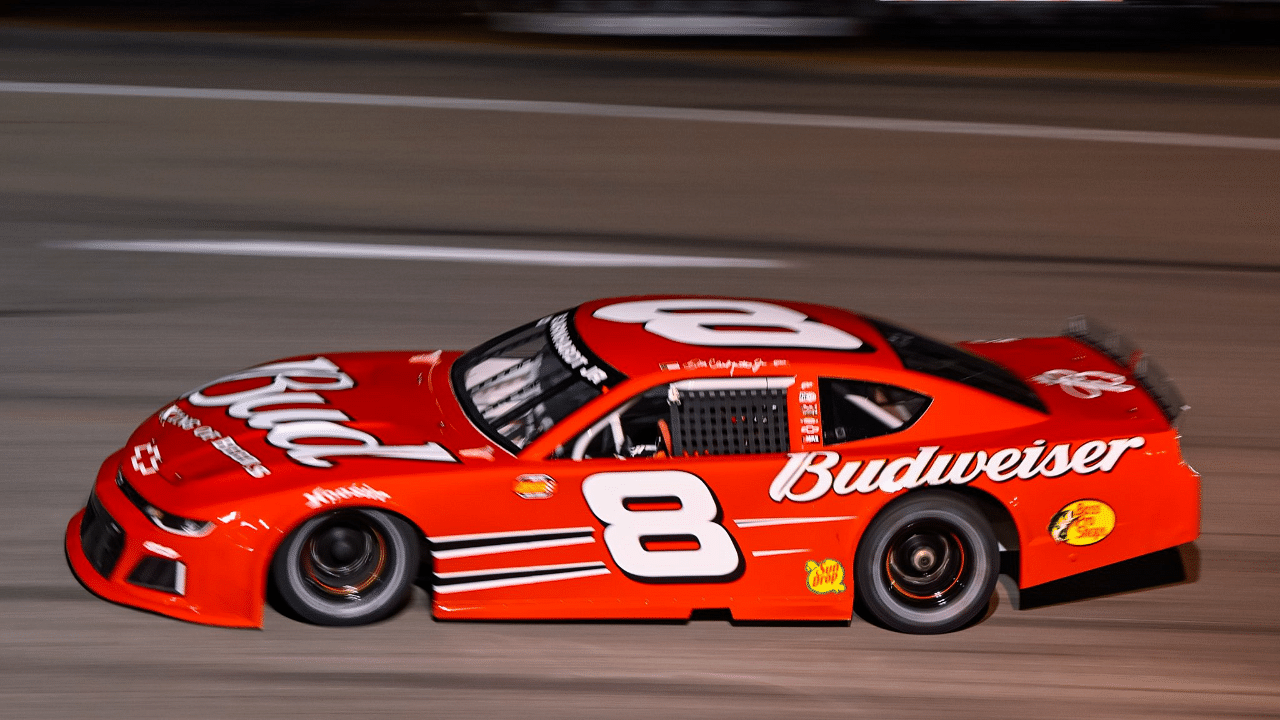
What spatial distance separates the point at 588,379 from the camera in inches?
197

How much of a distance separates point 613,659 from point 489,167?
21.2 feet

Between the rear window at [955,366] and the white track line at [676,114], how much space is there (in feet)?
21.3

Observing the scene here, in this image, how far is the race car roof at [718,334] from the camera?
197 inches

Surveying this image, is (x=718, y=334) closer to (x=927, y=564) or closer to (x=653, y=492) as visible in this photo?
(x=653, y=492)

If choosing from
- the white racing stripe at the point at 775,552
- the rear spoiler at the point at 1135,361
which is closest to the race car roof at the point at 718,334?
the white racing stripe at the point at 775,552

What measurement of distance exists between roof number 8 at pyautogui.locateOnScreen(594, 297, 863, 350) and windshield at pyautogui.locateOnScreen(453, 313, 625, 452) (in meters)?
0.28

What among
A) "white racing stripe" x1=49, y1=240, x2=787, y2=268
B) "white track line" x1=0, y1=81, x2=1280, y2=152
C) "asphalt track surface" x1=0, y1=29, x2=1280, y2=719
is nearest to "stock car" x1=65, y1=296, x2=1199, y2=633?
"asphalt track surface" x1=0, y1=29, x2=1280, y2=719

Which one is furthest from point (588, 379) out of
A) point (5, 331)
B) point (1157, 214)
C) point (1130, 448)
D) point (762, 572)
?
point (1157, 214)

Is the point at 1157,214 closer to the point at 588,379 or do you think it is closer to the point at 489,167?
the point at 489,167

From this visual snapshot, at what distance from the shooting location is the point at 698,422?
491cm

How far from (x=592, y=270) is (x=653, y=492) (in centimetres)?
437

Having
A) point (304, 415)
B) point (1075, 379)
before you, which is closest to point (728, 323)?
point (1075, 379)

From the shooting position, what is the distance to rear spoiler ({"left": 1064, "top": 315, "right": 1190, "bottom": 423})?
17.7 feet

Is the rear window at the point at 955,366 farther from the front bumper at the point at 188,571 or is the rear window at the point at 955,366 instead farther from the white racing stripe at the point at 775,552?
the front bumper at the point at 188,571
